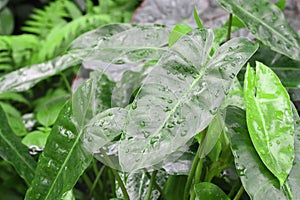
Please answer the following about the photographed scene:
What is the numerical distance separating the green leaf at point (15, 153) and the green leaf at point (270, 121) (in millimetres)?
420

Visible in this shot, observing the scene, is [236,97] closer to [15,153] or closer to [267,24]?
[267,24]

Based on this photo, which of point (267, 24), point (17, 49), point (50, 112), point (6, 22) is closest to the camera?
point (267, 24)

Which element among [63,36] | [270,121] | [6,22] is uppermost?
[270,121]

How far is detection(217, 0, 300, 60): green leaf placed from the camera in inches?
31.5

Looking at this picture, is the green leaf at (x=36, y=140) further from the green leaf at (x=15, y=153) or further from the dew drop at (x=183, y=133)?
the dew drop at (x=183, y=133)

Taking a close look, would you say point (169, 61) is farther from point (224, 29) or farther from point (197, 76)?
point (224, 29)

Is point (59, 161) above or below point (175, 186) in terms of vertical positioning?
above

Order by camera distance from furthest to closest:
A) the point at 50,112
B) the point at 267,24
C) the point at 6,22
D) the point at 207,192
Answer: the point at 6,22, the point at 50,112, the point at 267,24, the point at 207,192

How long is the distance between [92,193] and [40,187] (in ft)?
1.02

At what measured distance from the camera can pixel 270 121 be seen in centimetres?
66

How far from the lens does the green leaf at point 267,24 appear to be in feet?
2.62

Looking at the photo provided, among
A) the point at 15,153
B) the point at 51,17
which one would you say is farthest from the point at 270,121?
the point at 51,17

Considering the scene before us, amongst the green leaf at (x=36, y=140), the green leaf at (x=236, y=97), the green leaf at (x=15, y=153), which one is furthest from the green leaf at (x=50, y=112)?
the green leaf at (x=236, y=97)

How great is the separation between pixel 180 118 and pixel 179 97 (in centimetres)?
3
